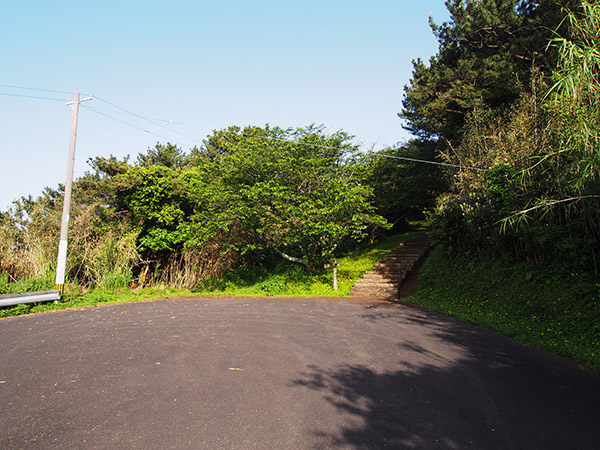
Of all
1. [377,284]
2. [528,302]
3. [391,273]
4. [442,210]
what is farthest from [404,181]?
[528,302]

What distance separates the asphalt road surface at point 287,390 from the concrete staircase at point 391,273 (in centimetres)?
692

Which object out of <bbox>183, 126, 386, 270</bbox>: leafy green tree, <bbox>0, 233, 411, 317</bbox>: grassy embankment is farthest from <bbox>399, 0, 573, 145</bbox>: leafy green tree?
<bbox>0, 233, 411, 317</bbox>: grassy embankment

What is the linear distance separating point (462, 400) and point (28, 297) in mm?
11280

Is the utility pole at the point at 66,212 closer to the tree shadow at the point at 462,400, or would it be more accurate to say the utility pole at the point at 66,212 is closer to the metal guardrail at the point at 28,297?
the metal guardrail at the point at 28,297

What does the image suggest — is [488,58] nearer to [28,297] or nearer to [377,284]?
[377,284]

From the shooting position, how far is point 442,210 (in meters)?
15.4

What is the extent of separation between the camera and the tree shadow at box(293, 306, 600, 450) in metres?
3.19

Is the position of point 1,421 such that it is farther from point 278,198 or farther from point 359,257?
point 359,257

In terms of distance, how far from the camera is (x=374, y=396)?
162 inches

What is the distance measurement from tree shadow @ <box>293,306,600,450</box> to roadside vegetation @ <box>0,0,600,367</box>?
5.23ft

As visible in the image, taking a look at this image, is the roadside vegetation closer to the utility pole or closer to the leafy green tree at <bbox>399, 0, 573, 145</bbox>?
the leafy green tree at <bbox>399, 0, 573, 145</bbox>

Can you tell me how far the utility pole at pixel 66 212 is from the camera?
11.8 meters

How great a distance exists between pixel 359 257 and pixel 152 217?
36.6 feet

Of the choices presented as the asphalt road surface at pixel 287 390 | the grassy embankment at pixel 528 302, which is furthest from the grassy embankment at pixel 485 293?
the asphalt road surface at pixel 287 390
